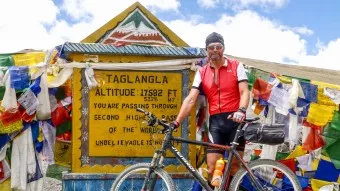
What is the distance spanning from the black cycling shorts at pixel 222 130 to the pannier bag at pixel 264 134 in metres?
0.25

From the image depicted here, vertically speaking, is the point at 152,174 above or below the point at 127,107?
below

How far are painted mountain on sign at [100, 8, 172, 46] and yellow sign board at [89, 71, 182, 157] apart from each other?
0.42 meters

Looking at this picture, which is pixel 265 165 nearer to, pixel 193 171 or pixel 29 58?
pixel 193 171

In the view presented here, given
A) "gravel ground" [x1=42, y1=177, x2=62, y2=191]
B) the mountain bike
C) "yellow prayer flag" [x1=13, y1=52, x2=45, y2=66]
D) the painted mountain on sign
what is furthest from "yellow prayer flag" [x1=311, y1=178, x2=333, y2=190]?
"gravel ground" [x1=42, y1=177, x2=62, y2=191]

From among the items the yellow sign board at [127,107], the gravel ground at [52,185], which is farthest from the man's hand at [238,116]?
the gravel ground at [52,185]

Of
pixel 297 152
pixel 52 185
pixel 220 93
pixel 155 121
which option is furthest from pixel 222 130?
pixel 52 185

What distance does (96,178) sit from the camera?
5.58m

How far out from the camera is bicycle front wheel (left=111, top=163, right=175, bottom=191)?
4.96 m

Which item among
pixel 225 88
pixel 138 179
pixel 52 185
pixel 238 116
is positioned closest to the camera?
pixel 238 116

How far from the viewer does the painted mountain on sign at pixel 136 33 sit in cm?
583

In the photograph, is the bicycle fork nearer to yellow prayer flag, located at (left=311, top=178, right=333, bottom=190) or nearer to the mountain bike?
the mountain bike

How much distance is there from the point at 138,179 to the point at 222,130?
101 centimetres

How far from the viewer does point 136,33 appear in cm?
590

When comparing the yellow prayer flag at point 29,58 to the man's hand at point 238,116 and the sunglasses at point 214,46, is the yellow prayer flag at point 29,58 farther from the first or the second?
the man's hand at point 238,116
